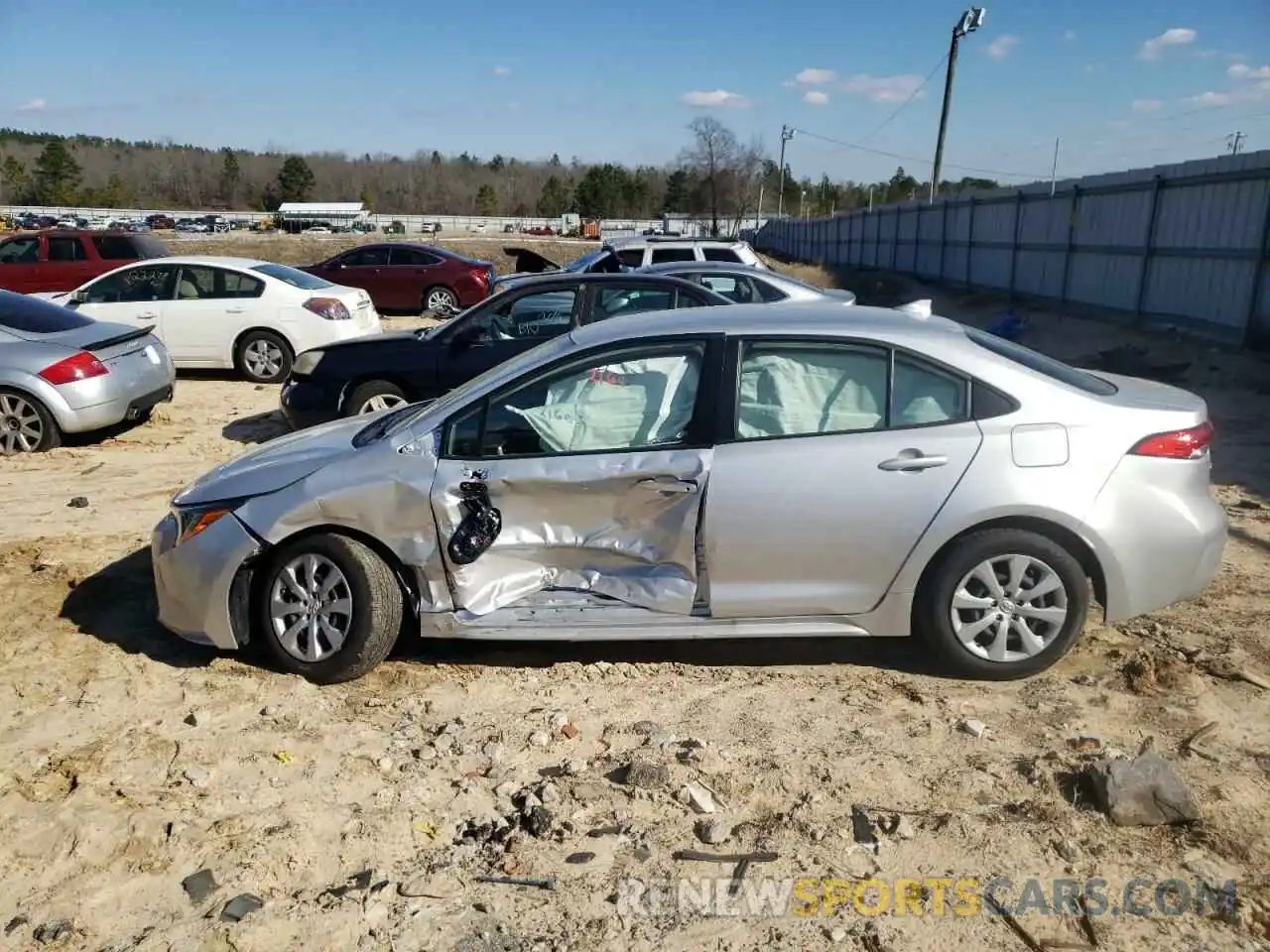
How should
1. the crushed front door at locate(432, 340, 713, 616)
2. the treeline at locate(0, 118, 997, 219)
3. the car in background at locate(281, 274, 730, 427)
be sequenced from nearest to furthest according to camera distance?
1. the crushed front door at locate(432, 340, 713, 616)
2. the car in background at locate(281, 274, 730, 427)
3. the treeline at locate(0, 118, 997, 219)

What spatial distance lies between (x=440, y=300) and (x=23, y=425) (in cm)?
1225

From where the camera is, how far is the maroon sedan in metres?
20.1

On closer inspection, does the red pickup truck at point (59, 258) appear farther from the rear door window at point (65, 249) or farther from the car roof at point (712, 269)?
the car roof at point (712, 269)

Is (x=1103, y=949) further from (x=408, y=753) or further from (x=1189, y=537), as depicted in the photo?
(x=408, y=753)

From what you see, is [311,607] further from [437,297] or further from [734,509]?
[437,297]

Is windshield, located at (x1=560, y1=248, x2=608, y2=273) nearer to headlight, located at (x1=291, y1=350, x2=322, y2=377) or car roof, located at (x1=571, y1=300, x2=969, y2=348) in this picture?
headlight, located at (x1=291, y1=350, x2=322, y2=377)

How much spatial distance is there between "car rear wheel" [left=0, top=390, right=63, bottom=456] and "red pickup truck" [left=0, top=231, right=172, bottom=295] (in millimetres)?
8628

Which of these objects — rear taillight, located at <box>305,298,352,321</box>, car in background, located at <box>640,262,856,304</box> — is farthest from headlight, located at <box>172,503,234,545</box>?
rear taillight, located at <box>305,298,352,321</box>

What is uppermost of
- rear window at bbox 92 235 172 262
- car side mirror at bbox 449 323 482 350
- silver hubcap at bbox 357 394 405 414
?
rear window at bbox 92 235 172 262

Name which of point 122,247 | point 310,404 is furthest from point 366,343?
point 122,247

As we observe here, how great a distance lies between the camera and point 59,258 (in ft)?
53.8

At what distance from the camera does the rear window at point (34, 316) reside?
28.3 feet

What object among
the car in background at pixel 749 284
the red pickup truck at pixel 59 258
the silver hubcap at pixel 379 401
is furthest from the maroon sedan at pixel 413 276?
the silver hubcap at pixel 379 401

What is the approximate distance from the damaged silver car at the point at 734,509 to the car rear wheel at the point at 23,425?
5080 millimetres
